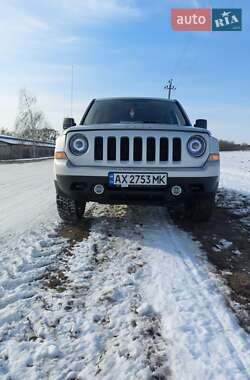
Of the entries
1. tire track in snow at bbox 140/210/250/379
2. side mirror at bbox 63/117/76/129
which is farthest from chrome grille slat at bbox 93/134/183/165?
side mirror at bbox 63/117/76/129

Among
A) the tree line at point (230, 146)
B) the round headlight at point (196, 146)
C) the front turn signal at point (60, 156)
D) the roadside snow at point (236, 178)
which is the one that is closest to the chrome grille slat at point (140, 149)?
the round headlight at point (196, 146)

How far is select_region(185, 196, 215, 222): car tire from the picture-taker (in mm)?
4652

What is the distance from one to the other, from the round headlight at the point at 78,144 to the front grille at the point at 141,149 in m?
0.15

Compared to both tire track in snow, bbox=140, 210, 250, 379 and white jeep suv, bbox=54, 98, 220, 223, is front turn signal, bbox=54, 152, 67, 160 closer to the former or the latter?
white jeep suv, bbox=54, 98, 220, 223

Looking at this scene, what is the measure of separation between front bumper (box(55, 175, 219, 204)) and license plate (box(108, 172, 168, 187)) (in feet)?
0.16

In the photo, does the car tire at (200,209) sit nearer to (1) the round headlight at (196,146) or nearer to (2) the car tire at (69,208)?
(1) the round headlight at (196,146)

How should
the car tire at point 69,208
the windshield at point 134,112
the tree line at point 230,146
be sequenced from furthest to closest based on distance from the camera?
1. the tree line at point 230,146
2. the windshield at point 134,112
3. the car tire at point 69,208

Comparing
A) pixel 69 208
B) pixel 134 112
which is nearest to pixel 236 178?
pixel 134 112

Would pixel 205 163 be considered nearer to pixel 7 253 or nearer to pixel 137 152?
pixel 137 152

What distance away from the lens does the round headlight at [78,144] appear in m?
4.41

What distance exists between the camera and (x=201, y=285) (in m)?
2.90

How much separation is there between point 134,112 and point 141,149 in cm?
154

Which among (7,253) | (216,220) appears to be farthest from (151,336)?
(216,220)

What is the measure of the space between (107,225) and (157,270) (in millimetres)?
1684
